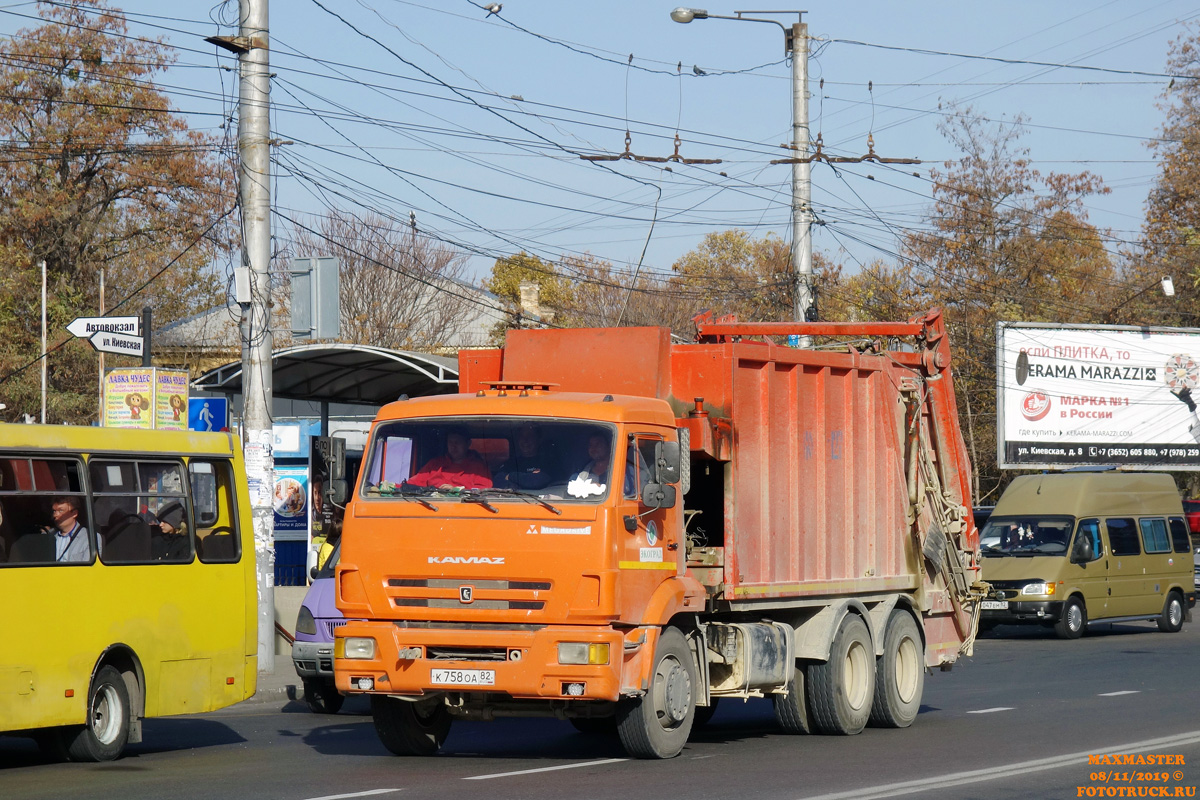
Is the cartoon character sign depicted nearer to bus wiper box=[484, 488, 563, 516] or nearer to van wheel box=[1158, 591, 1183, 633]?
bus wiper box=[484, 488, 563, 516]

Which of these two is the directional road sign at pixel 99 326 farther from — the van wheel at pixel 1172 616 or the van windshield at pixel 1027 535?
the van wheel at pixel 1172 616

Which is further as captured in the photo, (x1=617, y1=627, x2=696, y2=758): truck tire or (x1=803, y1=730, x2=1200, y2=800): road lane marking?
(x1=617, y1=627, x2=696, y2=758): truck tire

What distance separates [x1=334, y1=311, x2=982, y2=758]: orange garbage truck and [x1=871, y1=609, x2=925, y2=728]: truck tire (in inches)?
0.9

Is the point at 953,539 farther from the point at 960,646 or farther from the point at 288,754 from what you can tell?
the point at 288,754

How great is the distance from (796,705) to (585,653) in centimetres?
329

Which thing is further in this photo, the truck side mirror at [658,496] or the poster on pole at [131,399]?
the poster on pole at [131,399]

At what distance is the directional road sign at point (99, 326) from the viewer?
765 inches

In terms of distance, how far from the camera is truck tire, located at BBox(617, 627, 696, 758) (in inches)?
411

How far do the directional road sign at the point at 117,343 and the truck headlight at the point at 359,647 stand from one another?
10.1 metres

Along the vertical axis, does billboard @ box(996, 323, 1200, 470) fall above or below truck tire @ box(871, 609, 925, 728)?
above

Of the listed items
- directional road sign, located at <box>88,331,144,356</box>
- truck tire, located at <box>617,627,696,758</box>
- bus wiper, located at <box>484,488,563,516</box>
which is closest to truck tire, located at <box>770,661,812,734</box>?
truck tire, located at <box>617,627,696,758</box>

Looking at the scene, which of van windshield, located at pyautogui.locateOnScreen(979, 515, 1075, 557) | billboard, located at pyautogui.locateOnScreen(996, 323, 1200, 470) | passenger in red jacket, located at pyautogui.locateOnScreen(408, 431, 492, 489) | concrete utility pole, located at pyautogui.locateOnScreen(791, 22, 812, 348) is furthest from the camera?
billboard, located at pyautogui.locateOnScreen(996, 323, 1200, 470)

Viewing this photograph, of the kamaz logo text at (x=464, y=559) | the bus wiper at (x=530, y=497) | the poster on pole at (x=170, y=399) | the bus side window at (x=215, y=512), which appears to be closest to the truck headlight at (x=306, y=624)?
the bus side window at (x=215, y=512)

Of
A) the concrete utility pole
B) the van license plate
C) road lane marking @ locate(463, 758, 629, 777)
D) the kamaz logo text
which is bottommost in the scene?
road lane marking @ locate(463, 758, 629, 777)
